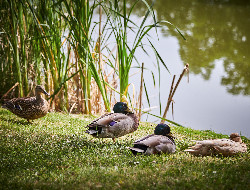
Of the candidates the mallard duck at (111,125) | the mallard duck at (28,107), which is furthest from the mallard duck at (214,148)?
the mallard duck at (28,107)

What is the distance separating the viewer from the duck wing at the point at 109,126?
5.84m

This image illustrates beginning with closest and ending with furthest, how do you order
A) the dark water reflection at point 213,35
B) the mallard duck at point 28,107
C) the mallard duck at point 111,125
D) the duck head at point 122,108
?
the mallard duck at point 111,125, the duck head at point 122,108, the mallard duck at point 28,107, the dark water reflection at point 213,35

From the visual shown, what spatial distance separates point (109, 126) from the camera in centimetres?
586

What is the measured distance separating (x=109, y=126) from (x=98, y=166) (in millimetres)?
1239

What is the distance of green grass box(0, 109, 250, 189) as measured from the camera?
401 cm

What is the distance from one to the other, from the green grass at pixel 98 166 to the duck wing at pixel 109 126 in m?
0.18

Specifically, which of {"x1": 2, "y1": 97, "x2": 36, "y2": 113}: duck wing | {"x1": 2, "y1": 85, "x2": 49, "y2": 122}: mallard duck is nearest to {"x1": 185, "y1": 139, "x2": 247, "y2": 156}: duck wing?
{"x1": 2, "y1": 85, "x2": 49, "y2": 122}: mallard duck

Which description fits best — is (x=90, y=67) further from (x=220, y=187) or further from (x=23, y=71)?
(x=220, y=187)

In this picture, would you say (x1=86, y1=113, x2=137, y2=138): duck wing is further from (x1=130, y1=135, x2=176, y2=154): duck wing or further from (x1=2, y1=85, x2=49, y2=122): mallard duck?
(x1=2, y1=85, x2=49, y2=122): mallard duck

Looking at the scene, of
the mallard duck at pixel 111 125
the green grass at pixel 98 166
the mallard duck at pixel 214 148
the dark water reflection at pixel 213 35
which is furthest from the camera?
the dark water reflection at pixel 213 35

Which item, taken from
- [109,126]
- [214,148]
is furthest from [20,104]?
[214,148]

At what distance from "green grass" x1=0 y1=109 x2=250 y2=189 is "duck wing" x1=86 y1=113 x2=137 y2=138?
178mm

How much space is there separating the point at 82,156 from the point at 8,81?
18.1 ft

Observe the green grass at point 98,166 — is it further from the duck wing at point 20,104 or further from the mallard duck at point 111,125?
the duck wing at point 20,104
